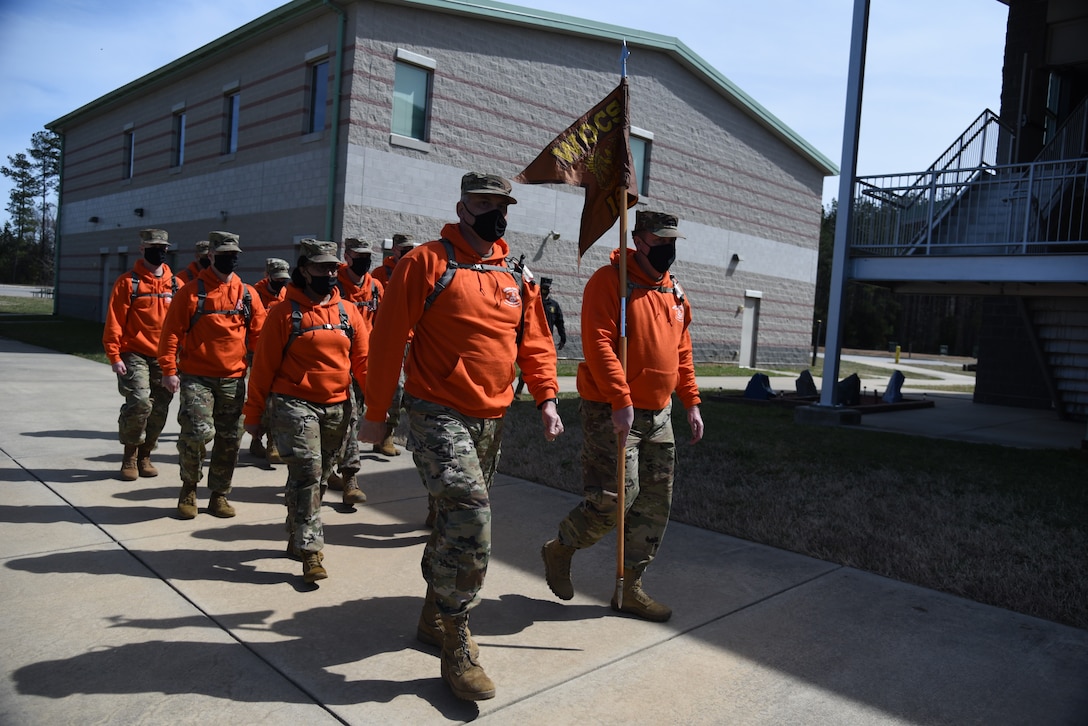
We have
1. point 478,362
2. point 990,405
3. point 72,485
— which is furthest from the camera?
point 990,405

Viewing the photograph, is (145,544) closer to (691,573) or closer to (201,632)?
(201,632)

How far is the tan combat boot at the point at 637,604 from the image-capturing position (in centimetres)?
423

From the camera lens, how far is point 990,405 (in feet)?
56.9

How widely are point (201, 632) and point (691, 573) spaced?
2.85m

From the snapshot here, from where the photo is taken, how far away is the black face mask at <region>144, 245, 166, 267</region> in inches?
277

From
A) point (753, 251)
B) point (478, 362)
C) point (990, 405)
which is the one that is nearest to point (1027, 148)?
point (990, 405)

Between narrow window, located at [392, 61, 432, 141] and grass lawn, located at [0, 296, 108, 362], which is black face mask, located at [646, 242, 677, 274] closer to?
narrow window, located at [392, 61, 432, 141]

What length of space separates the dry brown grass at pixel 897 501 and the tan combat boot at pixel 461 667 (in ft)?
10.1

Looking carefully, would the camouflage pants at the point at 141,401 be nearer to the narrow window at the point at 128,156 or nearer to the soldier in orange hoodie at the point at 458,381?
the soldier in orange hoodie at the point at 458,381

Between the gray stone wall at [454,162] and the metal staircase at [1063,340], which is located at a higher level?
the gray stone wall at [454,162]

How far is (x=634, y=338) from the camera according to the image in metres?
4.31

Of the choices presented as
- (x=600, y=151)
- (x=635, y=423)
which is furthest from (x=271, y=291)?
(x=635, y=423)

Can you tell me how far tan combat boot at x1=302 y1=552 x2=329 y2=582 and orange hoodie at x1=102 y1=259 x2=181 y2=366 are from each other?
317 cm

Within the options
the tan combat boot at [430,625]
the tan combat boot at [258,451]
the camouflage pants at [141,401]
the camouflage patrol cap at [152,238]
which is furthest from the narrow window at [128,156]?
the tan combat boot at [430,625]
